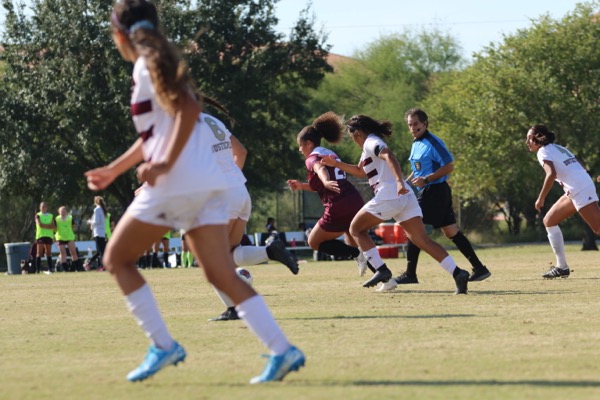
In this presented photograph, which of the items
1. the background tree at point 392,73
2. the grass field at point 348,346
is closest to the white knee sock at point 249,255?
the grass field at point 348,346

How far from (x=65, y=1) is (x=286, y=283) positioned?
3269 centimetres

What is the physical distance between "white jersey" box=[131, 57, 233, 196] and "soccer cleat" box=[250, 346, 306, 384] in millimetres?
983

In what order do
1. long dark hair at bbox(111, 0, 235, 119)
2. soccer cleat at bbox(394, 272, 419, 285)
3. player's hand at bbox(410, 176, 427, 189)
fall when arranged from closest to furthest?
long dark hair at bbox(111, 0, 235, 119) < player's hand at bbox(410, 176, 427, 189) < soccer cleat at bbox(394, 272, 419, 285)

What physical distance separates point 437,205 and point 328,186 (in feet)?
5.51

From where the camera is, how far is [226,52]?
48062 millimetres

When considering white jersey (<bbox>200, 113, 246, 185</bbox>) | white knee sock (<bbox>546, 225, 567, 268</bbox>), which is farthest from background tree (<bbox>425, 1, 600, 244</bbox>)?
white jersey (<bbox>200, 113, 246, 185</bbox>)

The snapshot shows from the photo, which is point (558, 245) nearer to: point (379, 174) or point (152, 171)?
point (379, 174)

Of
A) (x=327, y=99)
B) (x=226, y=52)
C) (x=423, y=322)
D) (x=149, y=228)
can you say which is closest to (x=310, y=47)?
(x=226, y=52)

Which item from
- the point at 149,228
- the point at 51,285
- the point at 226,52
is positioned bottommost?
the point at 51,285

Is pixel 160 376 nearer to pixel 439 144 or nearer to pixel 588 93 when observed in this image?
pixel 439 144

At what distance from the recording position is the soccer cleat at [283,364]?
6676 millimetres

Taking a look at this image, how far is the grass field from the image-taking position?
21.5ft

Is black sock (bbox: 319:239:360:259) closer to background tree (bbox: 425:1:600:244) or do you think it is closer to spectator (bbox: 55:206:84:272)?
spectator (bbox: 55:206:84:272)

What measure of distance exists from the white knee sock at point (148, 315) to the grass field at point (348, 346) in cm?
25
